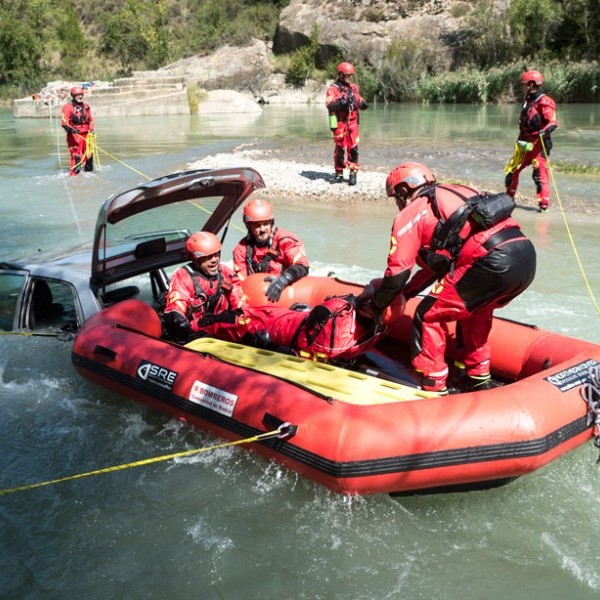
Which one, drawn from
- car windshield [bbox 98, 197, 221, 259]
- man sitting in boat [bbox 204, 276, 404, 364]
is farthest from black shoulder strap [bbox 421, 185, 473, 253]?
car windshield [bbox 98, 197, 221, 259]

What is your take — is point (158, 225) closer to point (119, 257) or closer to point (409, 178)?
point (119, 257)

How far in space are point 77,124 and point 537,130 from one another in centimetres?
877

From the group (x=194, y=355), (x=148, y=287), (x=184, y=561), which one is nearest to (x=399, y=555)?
(x=184, y=561)

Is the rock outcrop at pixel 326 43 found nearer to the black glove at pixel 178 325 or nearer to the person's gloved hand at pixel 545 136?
the person's gloved hand at pixel 545 136

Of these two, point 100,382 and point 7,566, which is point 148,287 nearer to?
point 100,382

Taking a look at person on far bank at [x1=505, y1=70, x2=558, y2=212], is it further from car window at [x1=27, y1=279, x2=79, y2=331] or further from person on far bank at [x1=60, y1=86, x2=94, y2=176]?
person on far bank at [x1=60, y1=86, x2=94, y2=176]

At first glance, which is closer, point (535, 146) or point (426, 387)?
point (426, 387)

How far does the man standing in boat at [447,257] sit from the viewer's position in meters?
3.85

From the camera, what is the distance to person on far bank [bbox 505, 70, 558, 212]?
917cm

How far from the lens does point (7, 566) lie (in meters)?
3.48

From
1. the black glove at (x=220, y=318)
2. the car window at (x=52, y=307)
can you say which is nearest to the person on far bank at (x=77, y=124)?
the car window at (x=52, y=307)

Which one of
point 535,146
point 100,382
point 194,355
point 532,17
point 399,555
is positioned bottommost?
point 399,555

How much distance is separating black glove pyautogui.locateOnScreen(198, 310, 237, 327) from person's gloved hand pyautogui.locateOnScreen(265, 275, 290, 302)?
1.79 feet

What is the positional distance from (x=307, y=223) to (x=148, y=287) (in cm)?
374
